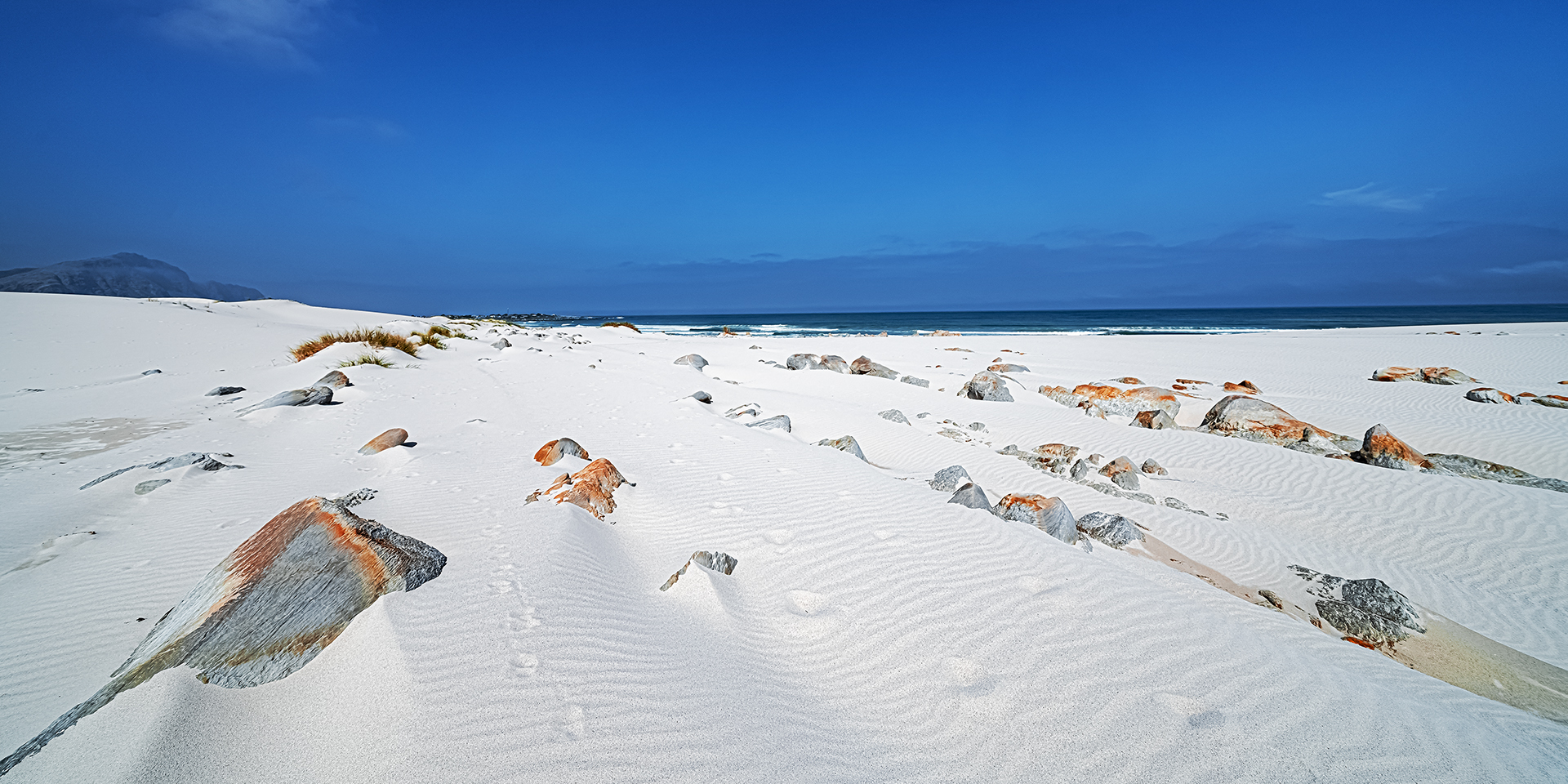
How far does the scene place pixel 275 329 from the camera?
47.7ft

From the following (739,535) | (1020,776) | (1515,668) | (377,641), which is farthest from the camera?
(739,535)

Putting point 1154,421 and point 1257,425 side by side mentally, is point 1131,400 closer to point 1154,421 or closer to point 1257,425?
point 1154,421

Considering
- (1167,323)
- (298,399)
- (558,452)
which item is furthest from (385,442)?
(1167,323)

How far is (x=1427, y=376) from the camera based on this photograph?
36.0 feet

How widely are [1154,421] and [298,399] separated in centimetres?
1108

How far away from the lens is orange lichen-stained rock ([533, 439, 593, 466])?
451cm

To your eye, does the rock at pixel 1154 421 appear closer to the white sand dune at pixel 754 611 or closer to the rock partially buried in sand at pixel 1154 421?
the rock partially buried in sand at pixel 1154 421

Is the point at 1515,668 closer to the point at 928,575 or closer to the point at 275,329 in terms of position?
the point at 928,575

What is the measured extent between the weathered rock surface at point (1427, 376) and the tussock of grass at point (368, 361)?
65.4 feet

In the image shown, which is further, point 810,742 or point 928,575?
point 928,575

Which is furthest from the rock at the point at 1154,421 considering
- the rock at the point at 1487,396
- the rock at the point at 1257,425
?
the rock at the point at 1487,396

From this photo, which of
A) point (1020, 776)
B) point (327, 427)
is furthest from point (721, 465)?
point (327, 427)

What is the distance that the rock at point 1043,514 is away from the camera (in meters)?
3.86

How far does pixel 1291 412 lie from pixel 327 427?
530 inches
